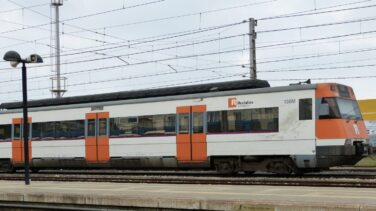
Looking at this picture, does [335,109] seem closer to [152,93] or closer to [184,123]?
[184,123]

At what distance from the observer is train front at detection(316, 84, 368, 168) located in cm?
1636

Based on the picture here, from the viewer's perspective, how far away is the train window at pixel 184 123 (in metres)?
19.2

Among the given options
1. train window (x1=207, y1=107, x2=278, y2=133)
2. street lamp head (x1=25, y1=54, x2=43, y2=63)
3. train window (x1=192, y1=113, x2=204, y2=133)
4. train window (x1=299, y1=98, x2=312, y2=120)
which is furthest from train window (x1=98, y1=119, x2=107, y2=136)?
train window (x1=299, y1=98, x2=312, y2=120)

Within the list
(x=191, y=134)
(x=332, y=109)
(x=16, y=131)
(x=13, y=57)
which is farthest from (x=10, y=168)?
(x=332, y=109)

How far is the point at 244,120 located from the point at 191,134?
202 centimetres

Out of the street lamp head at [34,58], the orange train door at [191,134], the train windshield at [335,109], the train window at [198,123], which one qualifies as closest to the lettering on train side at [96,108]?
the orange train door at [191,134]

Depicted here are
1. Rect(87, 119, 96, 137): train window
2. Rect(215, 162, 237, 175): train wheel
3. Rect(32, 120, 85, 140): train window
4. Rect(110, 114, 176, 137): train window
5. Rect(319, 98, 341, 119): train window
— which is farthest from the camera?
Rect(32, 120, 85, 140): train window

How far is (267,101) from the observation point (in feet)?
58.0

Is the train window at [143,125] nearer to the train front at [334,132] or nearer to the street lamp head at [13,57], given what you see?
the train front at [334,132]

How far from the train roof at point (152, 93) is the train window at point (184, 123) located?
109 cm

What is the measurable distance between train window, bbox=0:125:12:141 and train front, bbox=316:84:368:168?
13940mm

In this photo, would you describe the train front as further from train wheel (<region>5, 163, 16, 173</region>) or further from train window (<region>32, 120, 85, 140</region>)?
train wheel (<region>5, 163, 16, 173</region>)

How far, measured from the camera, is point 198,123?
19000 millimetres

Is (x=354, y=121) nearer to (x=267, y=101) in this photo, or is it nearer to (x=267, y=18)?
(x=267, y=101)
